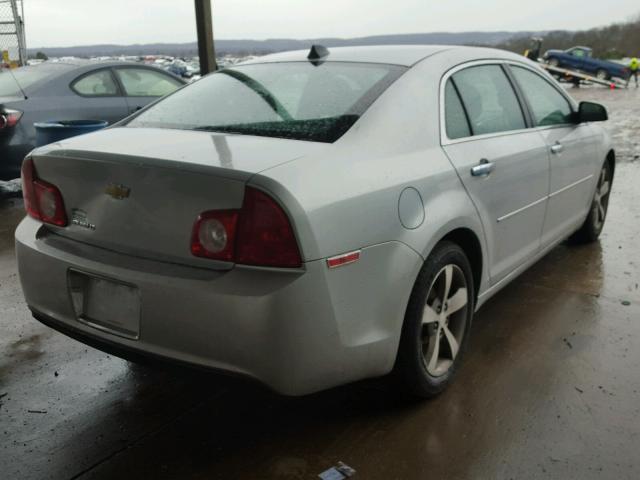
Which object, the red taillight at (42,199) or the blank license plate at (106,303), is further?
the red taillight at (42,199)

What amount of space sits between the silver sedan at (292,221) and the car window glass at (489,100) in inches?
0.7

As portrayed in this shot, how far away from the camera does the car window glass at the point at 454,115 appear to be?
288 cm

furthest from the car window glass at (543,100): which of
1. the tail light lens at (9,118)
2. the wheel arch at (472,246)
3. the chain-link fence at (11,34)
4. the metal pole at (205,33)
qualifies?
the chain-link fence at (11,34)

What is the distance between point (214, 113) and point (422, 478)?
175cm

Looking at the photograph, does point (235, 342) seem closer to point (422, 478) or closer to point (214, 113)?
point (422, 478)

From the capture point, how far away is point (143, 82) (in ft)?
24.4

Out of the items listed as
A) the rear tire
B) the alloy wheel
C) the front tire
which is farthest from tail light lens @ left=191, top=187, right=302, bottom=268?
the rear tire

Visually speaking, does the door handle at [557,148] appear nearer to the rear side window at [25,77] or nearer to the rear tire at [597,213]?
the rear tire at [597,213]

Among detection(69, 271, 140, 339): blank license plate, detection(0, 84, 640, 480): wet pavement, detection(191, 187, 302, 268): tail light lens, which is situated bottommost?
detection(0, 84, 640, 480): wet pavement

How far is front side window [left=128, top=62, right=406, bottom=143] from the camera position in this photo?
256 cm

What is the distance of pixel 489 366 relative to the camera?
10.3ft

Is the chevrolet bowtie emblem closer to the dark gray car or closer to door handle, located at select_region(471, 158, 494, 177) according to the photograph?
door handle, located at select_region(471, 158, 494, 177)

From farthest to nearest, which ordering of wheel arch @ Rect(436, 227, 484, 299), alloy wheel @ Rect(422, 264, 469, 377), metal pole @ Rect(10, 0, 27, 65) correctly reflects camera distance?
metal pole @ Rect(10, 0, 27, 65)
wheel arch @ Rect(436, 227, 484, 299)
alloy wheel @ Rect(422, 264, 469, 377)

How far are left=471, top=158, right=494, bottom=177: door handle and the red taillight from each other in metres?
1.77
